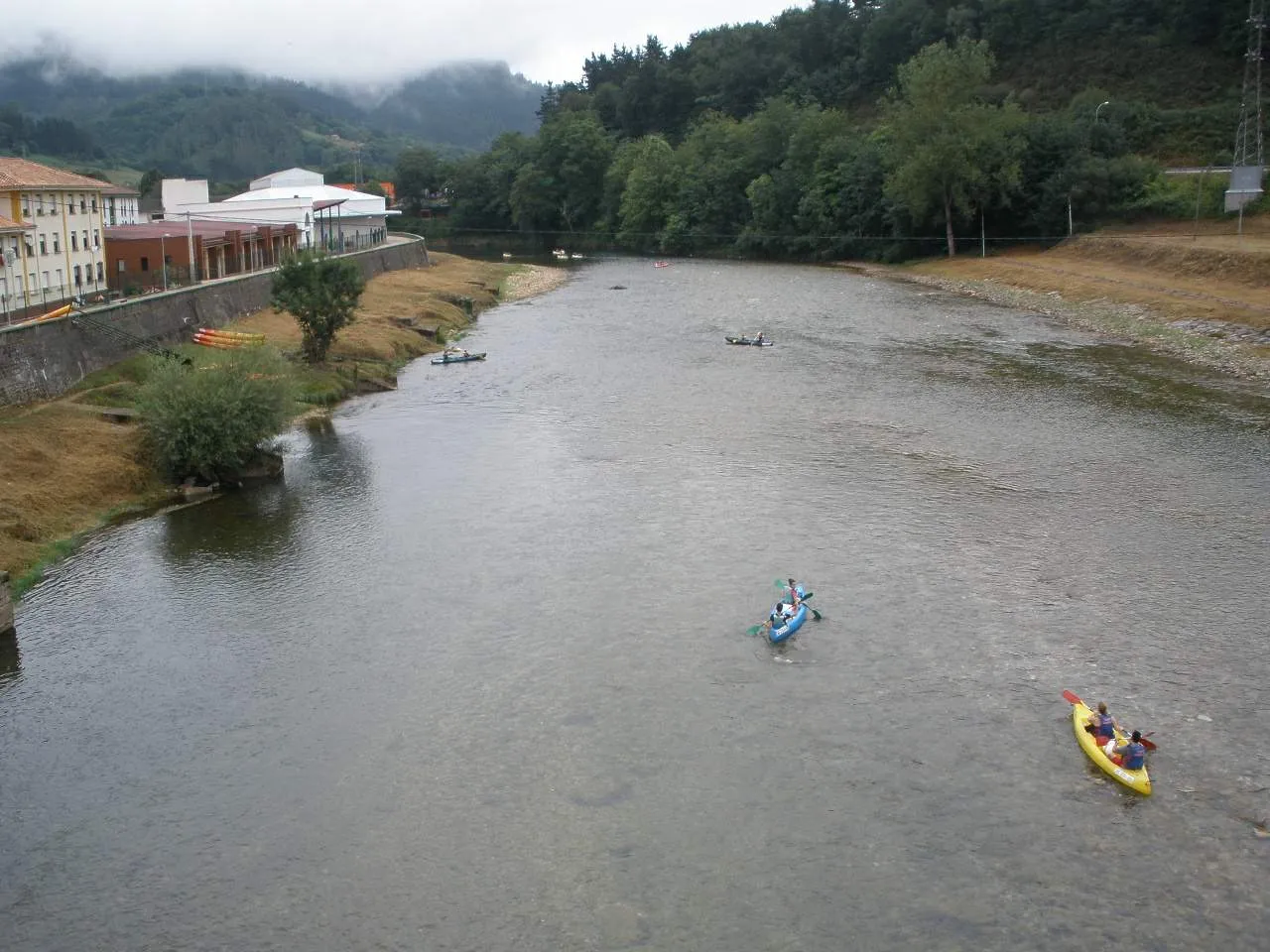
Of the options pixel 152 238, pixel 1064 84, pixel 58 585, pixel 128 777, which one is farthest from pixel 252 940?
pixel 1064 84

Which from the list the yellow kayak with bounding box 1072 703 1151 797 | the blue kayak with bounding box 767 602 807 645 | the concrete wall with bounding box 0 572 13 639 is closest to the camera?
the yellow kayak with bounding box 1072 703 1151 797

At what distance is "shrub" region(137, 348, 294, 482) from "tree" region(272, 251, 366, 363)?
1284 centimetres

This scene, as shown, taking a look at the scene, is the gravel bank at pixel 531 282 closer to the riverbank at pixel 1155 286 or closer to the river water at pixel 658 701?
the riverbank at pixel 1155 286

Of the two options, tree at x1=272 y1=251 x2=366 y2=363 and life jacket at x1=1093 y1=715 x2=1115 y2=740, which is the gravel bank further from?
life jacket at x1=1093 y1=715 x2=1115 y2=740

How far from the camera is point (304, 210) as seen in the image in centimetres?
8788

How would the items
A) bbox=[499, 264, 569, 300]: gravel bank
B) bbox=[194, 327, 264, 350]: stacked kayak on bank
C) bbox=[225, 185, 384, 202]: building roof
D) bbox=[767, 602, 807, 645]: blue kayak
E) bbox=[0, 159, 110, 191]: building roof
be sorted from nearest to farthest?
bbox=[767, 602, 807, 645]: blue kayak, bbox=[0, 159, 110, 191]: building roof, bbox=[194, 327, 264, 350]: stacked kayak on bank, bbox=[499, 264, 569, 300]: gravel bank, bbox=[225, 185, 384, 202]: building roof

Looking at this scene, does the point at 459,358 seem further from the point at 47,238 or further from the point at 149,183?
the point at 149,183

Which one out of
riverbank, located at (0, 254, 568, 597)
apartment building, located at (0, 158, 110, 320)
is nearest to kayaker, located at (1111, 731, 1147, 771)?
riverbank, located at (0, 254, 568, 597)

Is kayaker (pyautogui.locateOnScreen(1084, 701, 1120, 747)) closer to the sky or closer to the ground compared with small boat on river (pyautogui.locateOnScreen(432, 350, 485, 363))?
closer to the ground

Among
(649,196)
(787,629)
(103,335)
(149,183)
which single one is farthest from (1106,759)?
(149,183)

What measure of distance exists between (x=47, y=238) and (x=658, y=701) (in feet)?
128

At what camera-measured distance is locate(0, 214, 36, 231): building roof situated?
42281mm

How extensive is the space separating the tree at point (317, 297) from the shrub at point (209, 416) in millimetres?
12845

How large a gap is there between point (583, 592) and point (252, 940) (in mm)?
11612
